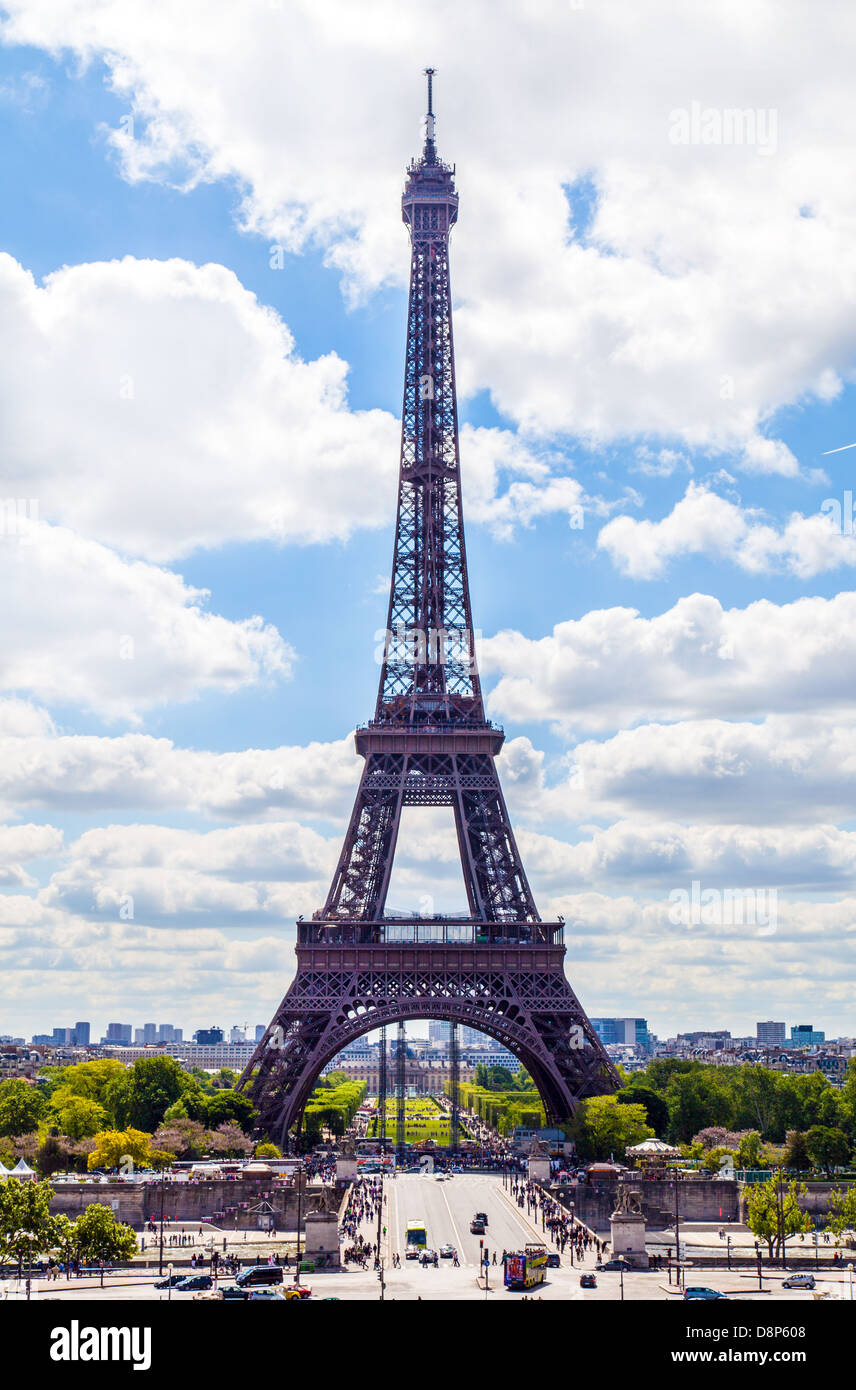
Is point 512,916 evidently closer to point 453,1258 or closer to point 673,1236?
point 673,1236

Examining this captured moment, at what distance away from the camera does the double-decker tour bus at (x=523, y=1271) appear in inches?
2315

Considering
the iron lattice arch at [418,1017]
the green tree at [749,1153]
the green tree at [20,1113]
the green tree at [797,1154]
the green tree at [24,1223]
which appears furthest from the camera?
the green tree at [20,1113]

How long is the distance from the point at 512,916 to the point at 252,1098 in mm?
22511

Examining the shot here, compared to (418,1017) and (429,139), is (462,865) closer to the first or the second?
(418,1017)

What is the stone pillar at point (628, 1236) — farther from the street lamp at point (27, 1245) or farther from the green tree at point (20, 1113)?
the green tree at point (20, 1113)

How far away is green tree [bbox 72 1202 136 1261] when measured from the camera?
62.5 metres

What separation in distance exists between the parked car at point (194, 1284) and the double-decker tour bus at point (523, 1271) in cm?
1215

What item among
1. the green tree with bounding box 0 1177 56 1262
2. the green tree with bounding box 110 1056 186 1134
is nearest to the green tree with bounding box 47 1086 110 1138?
the green tree with bounding box 110 1056 186 1134

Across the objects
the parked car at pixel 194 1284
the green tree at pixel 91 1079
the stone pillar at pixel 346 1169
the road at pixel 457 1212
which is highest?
the green tree at pixel 91 1079

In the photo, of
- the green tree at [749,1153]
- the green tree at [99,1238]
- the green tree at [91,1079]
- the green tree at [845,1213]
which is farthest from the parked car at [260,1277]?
the green tree at [91,1079]

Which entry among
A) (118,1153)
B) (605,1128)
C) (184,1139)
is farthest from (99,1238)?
(605,1128)

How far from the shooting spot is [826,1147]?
4353 inches

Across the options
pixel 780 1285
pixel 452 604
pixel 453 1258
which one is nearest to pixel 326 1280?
pixel 453 1258

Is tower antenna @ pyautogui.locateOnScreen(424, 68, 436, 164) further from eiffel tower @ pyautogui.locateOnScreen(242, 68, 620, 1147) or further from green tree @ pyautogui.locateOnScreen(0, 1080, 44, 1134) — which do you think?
green tree @ pyautogui.locateOnScreen(0, 1080, 44, 1134)
